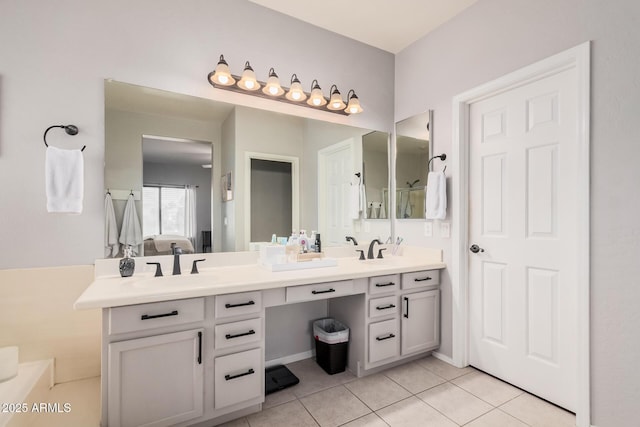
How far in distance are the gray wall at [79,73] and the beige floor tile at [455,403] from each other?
2.23 meters

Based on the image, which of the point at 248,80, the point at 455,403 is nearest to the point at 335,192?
the point at 248,80

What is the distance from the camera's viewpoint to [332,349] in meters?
2.22

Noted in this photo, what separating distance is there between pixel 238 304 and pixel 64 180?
3.71 feet

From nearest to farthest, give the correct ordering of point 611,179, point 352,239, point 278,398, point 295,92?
point 611,179 < point 278,398 < point 295,92 < point 352,239

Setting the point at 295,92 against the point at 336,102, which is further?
the point at 336,102

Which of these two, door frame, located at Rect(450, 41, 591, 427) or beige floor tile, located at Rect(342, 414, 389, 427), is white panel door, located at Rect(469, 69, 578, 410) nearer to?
door frame, located at Rect(450, 41, 591, 427)

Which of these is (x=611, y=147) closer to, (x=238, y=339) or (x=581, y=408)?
(x=581, y=408)

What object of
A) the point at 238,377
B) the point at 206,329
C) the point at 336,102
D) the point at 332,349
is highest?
the point at 336,102

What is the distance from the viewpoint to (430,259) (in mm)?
2553

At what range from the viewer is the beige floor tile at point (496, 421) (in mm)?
1687

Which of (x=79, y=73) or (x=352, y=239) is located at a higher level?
(x=79, y=73)

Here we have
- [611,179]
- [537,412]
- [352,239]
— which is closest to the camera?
[611,179]

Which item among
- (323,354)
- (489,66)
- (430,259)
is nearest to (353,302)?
(323,354)

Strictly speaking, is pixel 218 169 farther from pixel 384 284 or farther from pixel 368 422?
pixel 368 422
